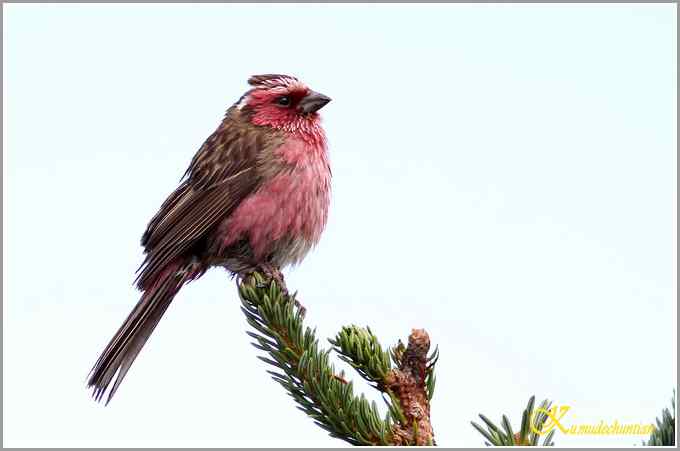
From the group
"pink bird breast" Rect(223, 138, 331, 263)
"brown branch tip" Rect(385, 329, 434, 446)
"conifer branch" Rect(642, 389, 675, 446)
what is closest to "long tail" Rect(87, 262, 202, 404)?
"pink bird breast" Rect(223, 138, 331, 263)

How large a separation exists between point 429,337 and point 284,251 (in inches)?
122

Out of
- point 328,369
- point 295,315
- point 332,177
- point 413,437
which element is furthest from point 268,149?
point 413,437

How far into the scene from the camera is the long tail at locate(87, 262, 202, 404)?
6738 mm

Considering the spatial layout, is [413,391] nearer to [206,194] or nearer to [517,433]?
[517,433]

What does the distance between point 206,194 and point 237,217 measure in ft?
1.63

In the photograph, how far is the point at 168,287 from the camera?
7266mm

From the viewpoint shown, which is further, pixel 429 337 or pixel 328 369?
pixel 328 369

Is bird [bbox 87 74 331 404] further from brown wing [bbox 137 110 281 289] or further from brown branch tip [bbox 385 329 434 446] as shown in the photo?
brown branch tip [bbox 385 329 434 446]

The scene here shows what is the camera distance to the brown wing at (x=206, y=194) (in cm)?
735

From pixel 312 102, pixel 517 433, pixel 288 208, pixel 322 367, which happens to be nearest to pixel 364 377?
pixel 322 367

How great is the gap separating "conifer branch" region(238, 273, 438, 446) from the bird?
162cm

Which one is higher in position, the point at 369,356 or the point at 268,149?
the point at 268,149

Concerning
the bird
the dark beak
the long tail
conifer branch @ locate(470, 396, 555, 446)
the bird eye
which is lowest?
conifer branch @ locate(470, 396, 555, 446)

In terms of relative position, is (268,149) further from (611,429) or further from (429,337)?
(611,429)
